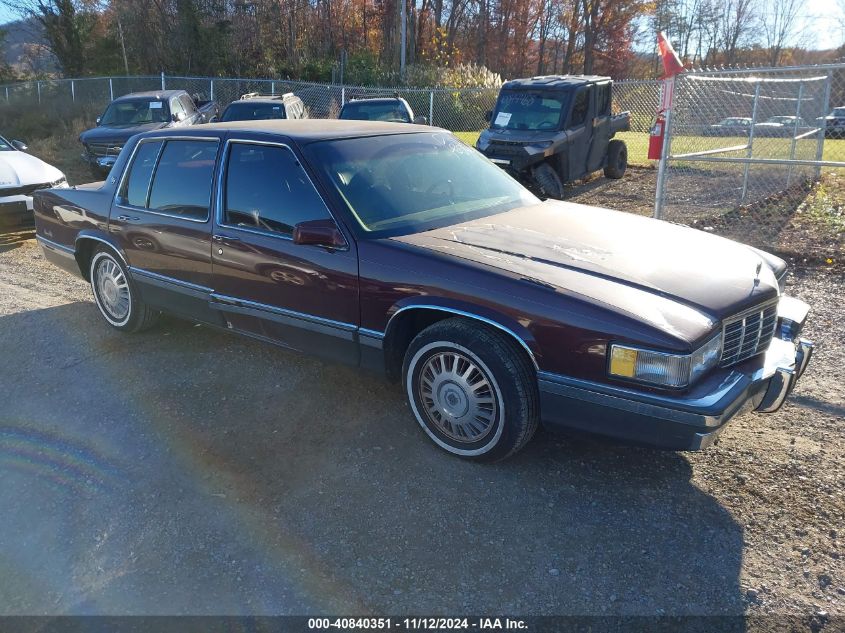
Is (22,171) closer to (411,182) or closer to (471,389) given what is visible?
(411,182)

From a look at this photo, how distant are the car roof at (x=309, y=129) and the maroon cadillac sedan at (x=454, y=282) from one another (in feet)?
0.08

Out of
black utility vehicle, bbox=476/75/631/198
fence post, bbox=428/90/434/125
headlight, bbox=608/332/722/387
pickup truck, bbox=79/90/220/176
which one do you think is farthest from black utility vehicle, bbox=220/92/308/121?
headlight, bbox=608/332/722/387

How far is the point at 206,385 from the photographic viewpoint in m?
4.49

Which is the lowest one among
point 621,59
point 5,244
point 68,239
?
point 5,244

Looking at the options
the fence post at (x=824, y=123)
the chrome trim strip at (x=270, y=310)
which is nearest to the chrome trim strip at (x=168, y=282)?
the chrome trim strip at (x=270, y=310)

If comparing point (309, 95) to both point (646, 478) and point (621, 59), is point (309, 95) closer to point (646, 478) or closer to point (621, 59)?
point (646, 478)

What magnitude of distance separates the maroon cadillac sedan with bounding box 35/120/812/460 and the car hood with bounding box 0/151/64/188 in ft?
15.3

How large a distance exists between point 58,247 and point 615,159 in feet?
32.7

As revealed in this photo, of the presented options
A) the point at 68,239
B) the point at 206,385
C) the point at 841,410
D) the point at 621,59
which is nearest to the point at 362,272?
the point at 206,385

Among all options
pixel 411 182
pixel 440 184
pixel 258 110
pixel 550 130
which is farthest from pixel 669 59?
pixel 258 110

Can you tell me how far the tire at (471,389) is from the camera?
10.5ft

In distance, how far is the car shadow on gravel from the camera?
262 centimetres

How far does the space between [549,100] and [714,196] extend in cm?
304

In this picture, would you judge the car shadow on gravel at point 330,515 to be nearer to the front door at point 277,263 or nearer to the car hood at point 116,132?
the front door at point 277,263
